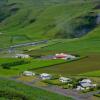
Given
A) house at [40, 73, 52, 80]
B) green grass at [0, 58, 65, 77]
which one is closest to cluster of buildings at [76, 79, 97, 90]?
house at [40, 73, 52, 80]

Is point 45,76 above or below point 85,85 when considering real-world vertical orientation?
below

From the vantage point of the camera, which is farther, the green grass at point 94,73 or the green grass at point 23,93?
the green grass at point 94,73

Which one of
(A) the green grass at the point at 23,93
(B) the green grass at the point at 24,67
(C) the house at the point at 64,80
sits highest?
(A) the green grass at the point at 23,93

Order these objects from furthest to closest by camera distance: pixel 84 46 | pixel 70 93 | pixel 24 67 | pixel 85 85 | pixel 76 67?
pixel 84 46 → pixel 24 67 → pixel 76 67 → pixel 85 85 → pixel 70 93

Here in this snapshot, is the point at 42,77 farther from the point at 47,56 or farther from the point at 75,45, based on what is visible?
the point at 75,45

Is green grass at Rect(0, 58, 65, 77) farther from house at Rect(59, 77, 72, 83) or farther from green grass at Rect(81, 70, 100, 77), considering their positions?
green grass at Rect(81, 70, 100, 77)

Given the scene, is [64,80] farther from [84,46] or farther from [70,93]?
[84,46]

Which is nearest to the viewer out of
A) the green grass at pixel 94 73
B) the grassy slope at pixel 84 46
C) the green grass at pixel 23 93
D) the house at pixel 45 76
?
the green grass at pixel 23 93

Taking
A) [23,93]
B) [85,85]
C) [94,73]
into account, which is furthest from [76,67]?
[23,93]

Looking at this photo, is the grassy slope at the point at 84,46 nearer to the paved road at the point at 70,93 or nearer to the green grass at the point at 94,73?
the green grass at the point at 94,73

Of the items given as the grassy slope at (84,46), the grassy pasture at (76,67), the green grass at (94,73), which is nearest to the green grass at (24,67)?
the grassy pasture at (76,67)
